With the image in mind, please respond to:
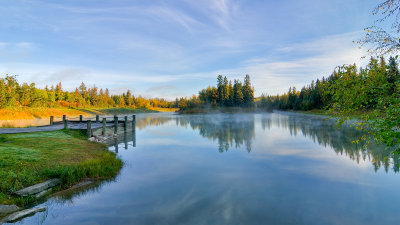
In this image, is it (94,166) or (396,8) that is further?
(94,166)

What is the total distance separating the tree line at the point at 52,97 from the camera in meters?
67.8

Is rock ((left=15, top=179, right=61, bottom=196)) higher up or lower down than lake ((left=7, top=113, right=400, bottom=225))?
higher up

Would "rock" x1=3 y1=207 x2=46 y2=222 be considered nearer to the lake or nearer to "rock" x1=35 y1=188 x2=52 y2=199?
the lake

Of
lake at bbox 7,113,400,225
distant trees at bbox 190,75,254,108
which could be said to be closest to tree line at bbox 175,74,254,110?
distant trees at bbox 190,75,254,108

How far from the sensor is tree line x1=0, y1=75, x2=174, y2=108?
2670 inches

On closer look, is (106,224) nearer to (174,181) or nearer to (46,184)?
(46,184)

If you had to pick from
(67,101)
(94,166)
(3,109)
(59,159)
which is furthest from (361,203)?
(67,101)

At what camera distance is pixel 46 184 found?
8.09 m

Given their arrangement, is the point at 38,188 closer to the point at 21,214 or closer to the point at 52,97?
the point at 21,214

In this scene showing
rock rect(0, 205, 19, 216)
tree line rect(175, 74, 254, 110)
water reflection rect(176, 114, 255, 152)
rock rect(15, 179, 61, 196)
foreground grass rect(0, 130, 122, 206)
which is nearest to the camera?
rock rect(0, 205, 19, 216)

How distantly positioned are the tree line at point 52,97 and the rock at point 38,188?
7439 cm

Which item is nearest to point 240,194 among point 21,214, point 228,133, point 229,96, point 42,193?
point 21,214

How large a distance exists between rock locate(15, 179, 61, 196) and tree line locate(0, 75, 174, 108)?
244 ft

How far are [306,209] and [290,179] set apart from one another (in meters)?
3.42
